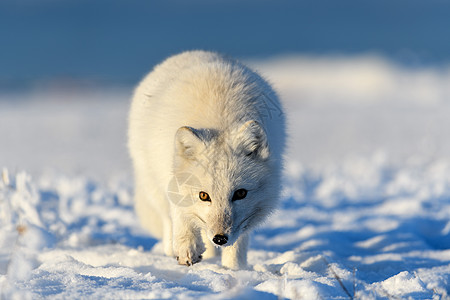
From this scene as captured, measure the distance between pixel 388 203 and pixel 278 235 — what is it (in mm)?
1799

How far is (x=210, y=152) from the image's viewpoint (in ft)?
9.81

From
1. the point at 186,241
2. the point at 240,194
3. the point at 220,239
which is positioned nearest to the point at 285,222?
the point at 186,241

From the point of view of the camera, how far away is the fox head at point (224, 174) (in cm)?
290

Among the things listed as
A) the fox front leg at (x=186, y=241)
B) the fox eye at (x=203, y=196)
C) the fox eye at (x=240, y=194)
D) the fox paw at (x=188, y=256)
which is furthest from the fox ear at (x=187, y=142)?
the fox paw at (x=188, y=256)

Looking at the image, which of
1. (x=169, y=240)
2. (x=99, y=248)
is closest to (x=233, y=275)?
(x=169, y=240)

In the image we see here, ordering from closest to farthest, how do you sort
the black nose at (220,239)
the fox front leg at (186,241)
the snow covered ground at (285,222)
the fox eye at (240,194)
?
the snow covered ground at (285,222), the black nose at (220,239), the fox eye at (240,194), the fox front leg at (186,241)

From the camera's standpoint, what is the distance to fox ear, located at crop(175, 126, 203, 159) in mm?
2926

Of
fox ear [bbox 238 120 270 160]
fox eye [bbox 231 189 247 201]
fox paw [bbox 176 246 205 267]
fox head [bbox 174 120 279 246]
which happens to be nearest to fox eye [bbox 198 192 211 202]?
fox head [bbox 174 120 279 246]

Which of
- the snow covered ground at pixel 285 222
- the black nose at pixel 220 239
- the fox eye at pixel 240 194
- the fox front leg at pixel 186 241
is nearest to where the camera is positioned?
the snow covered ground at pixel 285 222

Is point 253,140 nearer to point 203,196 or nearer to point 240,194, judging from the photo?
point 240,194

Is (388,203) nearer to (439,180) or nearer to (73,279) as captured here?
(439,180)

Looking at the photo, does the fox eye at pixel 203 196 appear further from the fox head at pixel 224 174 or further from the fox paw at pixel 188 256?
the fox paw at pixel 188 256

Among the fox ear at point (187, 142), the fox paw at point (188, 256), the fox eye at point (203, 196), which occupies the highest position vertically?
the fox ear at point (187, 142)

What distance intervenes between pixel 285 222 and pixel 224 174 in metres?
A: 2.95
